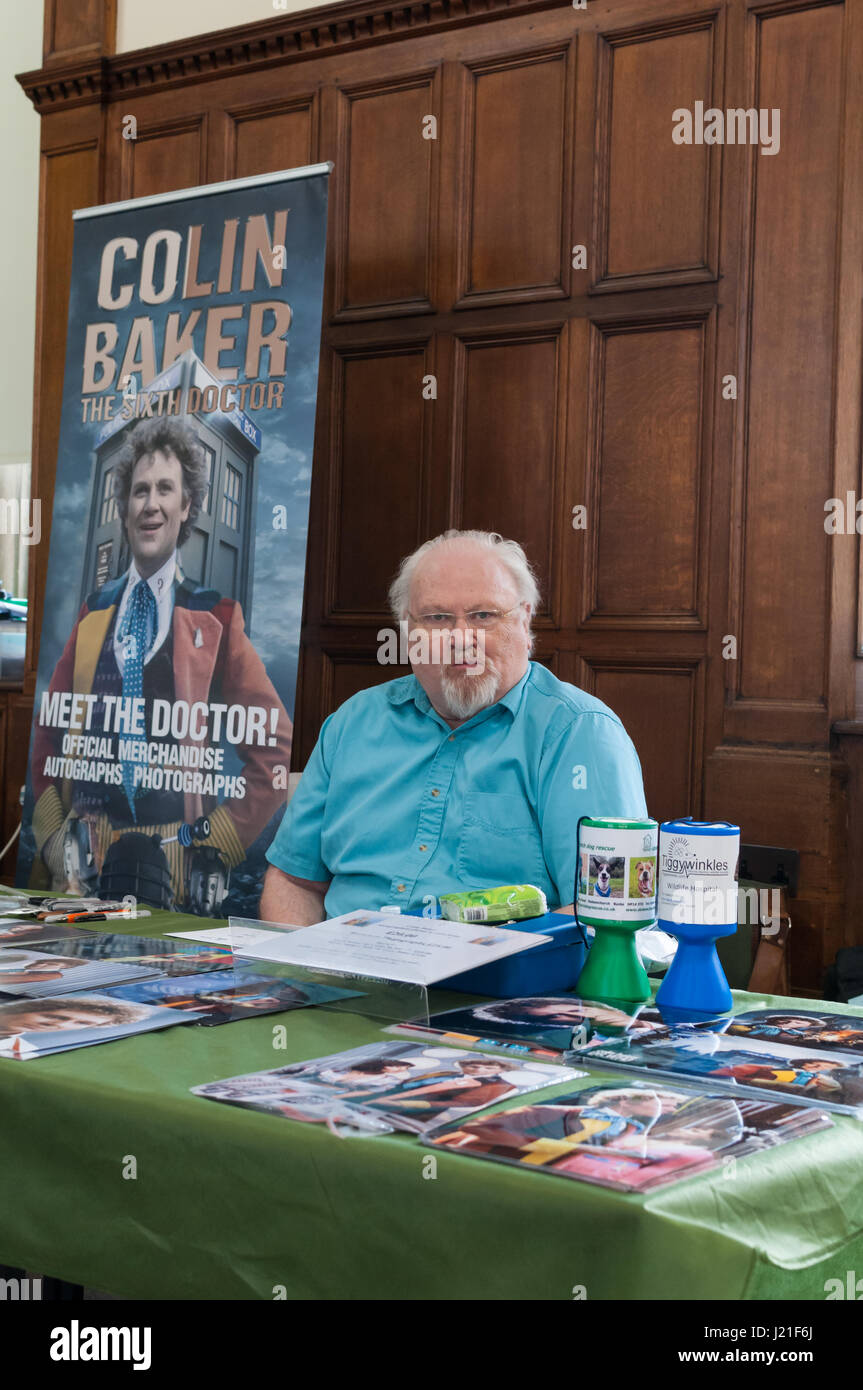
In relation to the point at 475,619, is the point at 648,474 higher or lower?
higher

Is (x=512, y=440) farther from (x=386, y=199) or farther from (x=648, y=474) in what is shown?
(x=386, y=199)

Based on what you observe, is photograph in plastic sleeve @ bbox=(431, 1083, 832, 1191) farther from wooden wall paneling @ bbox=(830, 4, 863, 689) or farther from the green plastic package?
wooden wall paneling @ bbox=(830, 4, 863, 689)

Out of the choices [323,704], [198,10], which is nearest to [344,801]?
[323,704]

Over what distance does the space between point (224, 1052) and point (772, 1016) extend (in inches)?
25.6

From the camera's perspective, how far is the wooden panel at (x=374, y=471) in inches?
165

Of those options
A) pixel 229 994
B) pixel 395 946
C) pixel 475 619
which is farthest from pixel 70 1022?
pixel 475 619

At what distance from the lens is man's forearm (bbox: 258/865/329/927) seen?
7.67 feet

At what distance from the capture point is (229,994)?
1.57 m

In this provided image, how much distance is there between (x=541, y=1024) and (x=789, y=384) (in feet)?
8.17

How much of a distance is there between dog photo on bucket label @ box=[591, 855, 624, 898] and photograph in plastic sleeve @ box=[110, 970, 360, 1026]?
1.00 feet

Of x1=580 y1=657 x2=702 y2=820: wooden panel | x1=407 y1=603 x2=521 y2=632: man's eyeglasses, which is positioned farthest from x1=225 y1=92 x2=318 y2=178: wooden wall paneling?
x1=407 y1=603 x2=521 y2=632: man's eyeglasses

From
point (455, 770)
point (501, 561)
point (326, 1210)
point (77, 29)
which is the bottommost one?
point (326, 1210)
